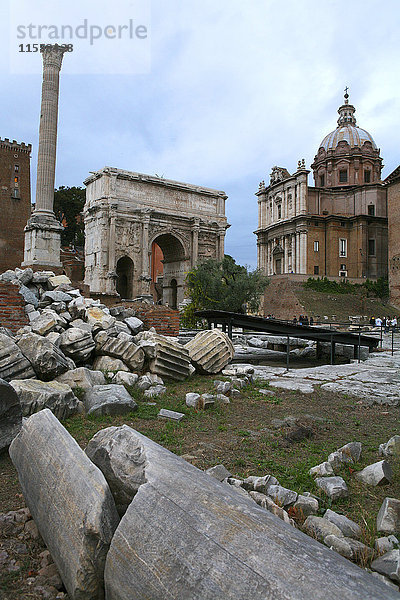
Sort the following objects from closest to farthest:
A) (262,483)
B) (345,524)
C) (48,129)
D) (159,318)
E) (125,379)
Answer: (345,524)
(262,483)
(125,379)
(159,318)
(48,129)

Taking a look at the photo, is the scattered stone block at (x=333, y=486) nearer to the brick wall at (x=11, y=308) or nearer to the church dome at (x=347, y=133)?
the brick wall at (x=11, y=308)

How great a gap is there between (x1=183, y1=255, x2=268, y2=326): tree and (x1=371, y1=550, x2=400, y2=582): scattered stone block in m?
18.5

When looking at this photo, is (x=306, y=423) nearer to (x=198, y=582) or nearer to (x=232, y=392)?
(x=232, y=392)

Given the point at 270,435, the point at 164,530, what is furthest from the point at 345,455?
the point at 164,530

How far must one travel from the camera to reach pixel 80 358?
6727 millimetres

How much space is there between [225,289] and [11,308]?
14473 mm

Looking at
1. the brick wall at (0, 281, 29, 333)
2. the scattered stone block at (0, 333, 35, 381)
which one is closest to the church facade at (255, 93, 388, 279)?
the brick wall at (0, 281, 29, 333)

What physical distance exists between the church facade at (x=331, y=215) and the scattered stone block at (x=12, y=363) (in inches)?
1528

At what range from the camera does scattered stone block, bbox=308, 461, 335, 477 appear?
315 centimetres

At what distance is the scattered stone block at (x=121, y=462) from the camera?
2178 millimetres

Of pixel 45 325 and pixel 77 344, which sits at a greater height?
pixel 45 325

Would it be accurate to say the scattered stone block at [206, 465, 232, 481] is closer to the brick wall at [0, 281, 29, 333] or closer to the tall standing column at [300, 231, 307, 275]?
the brick wall at [0, 281, 29, 333]

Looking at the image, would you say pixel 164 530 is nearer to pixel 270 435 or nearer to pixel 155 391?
pixel 270 435

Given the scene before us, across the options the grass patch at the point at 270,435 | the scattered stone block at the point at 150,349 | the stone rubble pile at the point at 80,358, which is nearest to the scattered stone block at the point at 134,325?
the stone rubble pile at the point at 80,358
